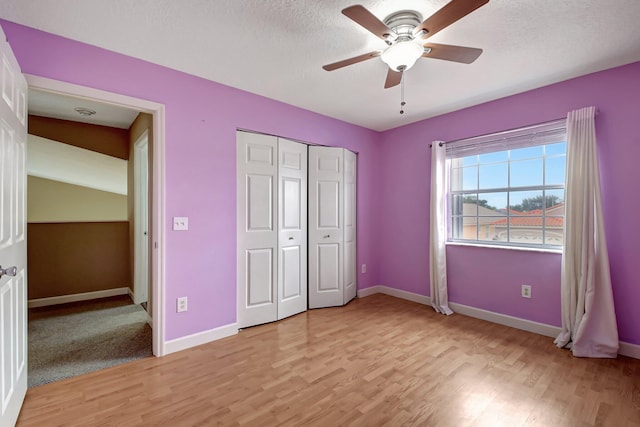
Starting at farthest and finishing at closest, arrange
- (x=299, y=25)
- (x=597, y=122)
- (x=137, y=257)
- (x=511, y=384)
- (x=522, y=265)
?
(x=137, y=257)
(x=522, y=265)
(x=597, y=122)
(x=511, y=384)
(x=299, y=25)

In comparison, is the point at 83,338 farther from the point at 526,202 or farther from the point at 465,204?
the point at 526,202

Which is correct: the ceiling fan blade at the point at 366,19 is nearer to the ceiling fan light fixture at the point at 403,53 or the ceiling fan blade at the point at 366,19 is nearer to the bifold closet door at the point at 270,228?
the ceiling fan light fixture at the point at 403,53

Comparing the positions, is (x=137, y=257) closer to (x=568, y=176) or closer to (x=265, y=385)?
(x=265, y=385)

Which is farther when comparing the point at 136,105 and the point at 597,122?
the point at 597,122

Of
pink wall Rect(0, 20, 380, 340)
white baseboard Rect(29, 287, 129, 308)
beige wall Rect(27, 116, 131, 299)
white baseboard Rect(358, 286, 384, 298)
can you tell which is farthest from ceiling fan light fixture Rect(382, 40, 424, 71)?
white baseboard Rect(29, 287, 129, 308)

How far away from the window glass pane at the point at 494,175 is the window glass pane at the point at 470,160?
3.8 inches

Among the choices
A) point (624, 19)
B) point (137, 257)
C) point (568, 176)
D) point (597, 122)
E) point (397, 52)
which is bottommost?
point (137, 257)

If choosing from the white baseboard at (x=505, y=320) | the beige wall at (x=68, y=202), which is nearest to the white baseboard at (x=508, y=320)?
the white baseboard at (x=505, y=320)

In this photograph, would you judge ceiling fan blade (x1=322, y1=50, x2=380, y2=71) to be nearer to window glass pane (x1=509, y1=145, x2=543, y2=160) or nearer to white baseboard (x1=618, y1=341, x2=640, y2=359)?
window glass pane (x1=509, y1=145, x2=543, y2=160)

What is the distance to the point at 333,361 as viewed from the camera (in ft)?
7.78

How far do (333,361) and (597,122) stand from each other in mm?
3061

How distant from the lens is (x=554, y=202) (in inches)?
115

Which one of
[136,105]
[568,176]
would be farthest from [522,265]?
[136,105]

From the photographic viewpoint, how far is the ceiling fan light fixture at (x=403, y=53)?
68.9 inches
